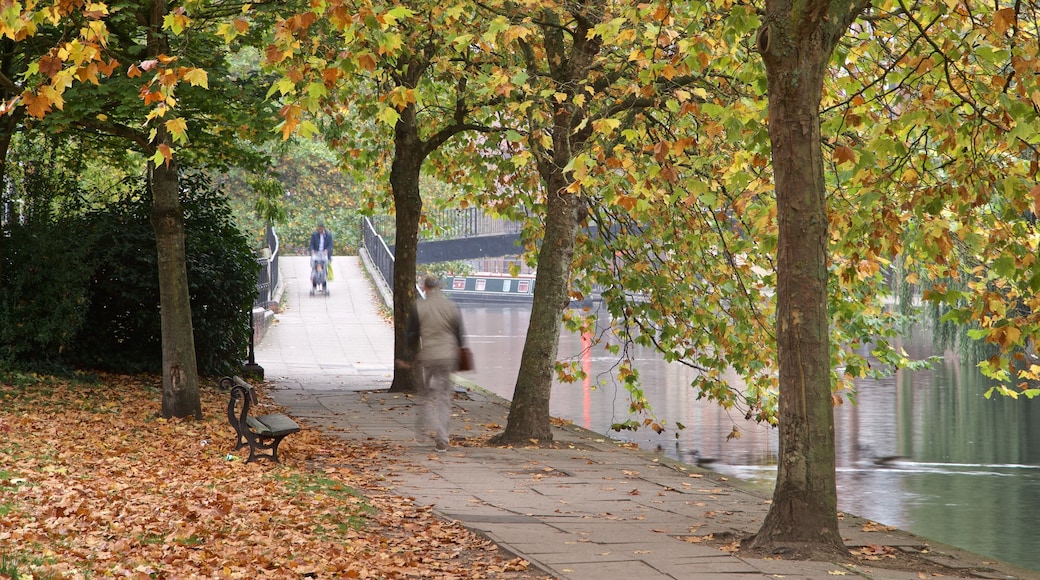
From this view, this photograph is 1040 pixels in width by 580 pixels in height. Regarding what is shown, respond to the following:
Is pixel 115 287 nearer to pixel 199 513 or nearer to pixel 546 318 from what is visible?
pixel 546 318

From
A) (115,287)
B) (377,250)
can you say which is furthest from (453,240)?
(115,287)

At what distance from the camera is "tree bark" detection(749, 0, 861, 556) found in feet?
25.2

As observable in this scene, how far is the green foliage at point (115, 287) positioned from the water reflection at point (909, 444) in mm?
5963

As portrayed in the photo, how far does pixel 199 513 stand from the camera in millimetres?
8055

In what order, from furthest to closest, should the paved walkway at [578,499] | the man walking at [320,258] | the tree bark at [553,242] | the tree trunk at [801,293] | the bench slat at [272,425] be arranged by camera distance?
1. the man walking at [320,258]
2. the tree bark at [553,242]
3. the bench slat at [272,425]
4. the tree trunk at [801,293]
5. the paved walkway at [578,499]

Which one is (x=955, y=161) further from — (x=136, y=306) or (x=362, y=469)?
(x=136, y=306)

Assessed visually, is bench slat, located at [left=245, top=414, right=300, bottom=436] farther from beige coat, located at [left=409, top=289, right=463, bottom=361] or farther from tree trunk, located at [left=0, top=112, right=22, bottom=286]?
tree trunk, located at [left=0, top=112, right=22, bottom=286]

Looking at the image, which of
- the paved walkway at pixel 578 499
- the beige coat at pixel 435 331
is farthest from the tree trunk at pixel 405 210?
the beige coat at pixel 435 331

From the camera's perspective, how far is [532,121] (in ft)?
44.9

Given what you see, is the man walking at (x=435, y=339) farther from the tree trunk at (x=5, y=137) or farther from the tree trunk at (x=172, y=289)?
the tree trunk at (x=5, y=137)

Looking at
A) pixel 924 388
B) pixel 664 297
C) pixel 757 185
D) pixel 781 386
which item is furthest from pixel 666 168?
pixel 924 388

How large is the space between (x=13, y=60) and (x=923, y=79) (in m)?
11.7

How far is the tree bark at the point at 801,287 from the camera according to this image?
7.70 meters

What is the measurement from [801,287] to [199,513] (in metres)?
4.32
